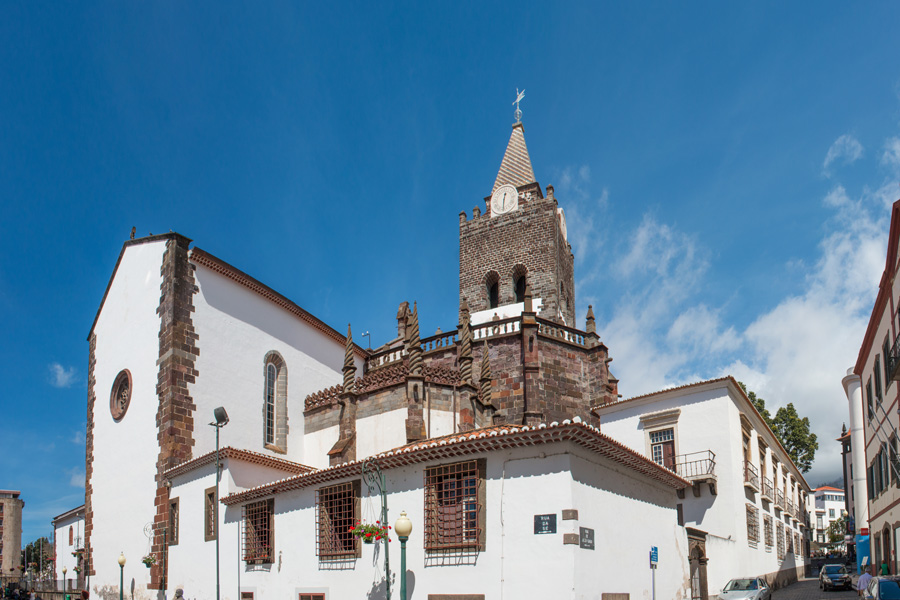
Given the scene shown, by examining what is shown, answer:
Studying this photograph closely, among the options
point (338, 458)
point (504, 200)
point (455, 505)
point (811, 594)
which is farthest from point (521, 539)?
point (504, 200)

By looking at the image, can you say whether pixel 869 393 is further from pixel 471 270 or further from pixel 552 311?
pixel 471 270

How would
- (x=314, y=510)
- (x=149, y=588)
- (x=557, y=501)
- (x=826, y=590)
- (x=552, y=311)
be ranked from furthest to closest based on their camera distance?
(x=552, y=311)
(x=826, y=590)
(x=149, y=588)
(x=314, y=510)
(x=557, y=501)

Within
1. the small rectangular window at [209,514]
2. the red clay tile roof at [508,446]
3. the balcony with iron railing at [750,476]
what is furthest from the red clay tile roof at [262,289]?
the balcony with iron railing at [750,476]

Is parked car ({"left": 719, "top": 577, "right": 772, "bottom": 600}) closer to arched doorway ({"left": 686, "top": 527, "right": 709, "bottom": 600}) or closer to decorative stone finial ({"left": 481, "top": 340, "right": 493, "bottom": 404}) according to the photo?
arched doorway ({"left": 686, "top": 527, "right": 709, "bottom": 600})

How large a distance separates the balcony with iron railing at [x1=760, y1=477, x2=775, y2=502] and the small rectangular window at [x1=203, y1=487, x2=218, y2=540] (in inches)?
845

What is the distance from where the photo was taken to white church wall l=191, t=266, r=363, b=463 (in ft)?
85.8

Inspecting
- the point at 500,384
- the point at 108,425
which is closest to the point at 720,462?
the point at 500,384

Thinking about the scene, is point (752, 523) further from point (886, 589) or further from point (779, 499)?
point (886, 589)

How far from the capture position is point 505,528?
45.4ft

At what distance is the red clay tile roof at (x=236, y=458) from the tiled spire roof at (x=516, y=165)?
3019cm

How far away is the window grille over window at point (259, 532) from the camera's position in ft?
63.0

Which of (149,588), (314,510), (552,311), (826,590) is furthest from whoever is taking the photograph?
(552,311)

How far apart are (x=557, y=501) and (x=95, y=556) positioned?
21213 millimetres

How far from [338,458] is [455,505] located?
39.9ft
